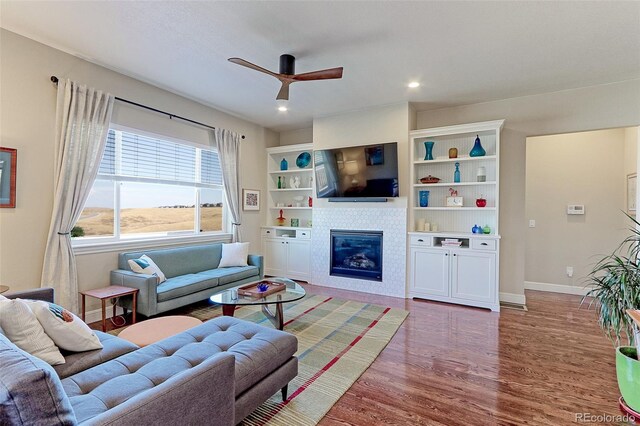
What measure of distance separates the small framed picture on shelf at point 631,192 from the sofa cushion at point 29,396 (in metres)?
6.47

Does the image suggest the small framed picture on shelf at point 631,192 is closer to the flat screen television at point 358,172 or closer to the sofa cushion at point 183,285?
the flat screen television at point 358,172

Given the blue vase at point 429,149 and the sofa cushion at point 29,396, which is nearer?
the sofa cushion at point 29,396

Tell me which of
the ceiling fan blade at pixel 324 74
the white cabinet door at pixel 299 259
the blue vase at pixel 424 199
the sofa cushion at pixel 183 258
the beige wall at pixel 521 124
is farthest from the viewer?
the white cabinet door at pixel 299 259

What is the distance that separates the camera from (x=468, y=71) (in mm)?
3604

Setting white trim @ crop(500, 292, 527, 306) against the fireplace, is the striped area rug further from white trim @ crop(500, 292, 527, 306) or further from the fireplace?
white trim @ crop(500, 292, 527, 306)

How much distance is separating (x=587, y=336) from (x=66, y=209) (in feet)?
19.1

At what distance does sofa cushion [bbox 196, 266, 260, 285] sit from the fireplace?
1.41 m

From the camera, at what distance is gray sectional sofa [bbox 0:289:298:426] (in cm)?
96

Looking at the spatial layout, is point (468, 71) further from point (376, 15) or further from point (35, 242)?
point (35, 242)

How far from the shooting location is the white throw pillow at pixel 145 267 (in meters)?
3.61

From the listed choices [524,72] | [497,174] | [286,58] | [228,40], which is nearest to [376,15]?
[286,58]

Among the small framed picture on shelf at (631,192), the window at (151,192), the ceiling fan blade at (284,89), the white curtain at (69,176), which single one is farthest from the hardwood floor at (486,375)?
the window at (151,192)

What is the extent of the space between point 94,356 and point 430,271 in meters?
4.10

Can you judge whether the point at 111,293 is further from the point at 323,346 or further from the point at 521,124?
the point at 521,124
